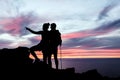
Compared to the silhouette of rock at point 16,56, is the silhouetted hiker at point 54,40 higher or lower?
higher

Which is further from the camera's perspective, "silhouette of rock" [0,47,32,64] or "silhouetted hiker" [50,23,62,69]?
"silhouette of rock" [0,47,32,64]

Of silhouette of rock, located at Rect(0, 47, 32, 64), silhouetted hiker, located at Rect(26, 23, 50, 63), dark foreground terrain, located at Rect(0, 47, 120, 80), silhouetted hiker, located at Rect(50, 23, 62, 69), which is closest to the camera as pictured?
dark foreground terrain, located at Rect(0, 47, 120, 80)

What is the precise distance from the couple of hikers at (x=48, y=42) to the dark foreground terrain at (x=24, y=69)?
1.11m

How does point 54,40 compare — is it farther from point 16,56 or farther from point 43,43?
point 16,56

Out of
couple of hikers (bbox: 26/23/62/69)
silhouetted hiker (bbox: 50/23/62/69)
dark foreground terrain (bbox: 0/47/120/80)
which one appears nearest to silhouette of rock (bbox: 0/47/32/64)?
dark foreground terrain (bbox: 0/47/120/80)

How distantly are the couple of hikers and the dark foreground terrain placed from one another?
3.63 feet

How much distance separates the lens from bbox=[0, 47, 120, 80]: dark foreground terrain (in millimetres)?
20000

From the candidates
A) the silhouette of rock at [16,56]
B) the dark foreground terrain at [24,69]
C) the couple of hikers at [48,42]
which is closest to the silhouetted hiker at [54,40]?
the couple of hikers at [48,42]

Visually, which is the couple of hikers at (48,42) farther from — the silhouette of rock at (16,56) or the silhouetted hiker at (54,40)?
the silhouette of rock at (16,56)

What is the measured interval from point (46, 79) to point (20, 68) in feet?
7.87

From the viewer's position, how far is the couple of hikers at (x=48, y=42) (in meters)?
21.8

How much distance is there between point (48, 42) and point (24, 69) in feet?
11.0

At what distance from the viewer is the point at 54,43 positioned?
73.3 feet

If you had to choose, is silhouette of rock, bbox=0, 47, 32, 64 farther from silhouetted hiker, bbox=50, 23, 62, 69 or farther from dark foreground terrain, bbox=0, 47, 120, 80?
silhouetted hiker, bbox=50, 23, 62, 69
